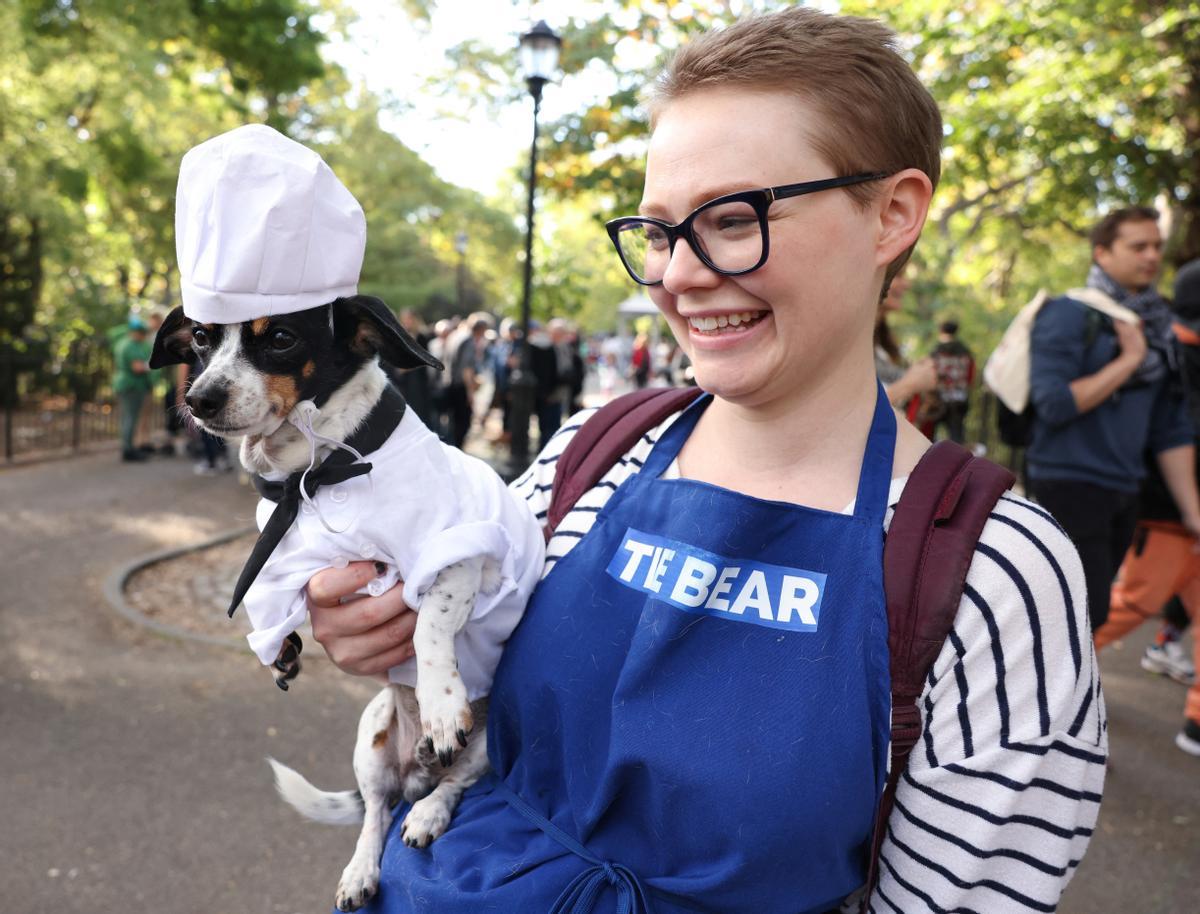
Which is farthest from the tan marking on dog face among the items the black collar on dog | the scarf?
the scarf

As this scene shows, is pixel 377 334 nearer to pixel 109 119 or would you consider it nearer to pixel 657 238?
pixel 657 238

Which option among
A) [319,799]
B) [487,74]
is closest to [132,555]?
[319,799]

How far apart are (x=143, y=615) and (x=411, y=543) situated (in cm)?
599

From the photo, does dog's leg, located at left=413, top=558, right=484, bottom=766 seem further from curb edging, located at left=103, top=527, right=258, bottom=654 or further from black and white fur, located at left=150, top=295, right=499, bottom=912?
curb edging, located at left=103, top=527, right=258, bottom=654

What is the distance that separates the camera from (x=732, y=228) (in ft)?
4.50

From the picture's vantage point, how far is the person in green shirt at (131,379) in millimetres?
13227

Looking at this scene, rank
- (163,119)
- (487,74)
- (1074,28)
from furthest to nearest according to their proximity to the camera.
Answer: (163,119) < (487,74) < (1074,28)

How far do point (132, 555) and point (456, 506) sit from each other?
25.9ft

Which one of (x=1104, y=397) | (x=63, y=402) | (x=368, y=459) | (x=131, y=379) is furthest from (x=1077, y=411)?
(x=63, y=402)

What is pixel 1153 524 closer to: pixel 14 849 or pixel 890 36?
pixel 890 36

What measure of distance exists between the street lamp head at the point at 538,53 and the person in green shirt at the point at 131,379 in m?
6.94

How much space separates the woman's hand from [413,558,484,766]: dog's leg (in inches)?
1.9

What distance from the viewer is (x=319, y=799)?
7.87 ft

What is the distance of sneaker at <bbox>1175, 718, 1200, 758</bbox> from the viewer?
203 inches
